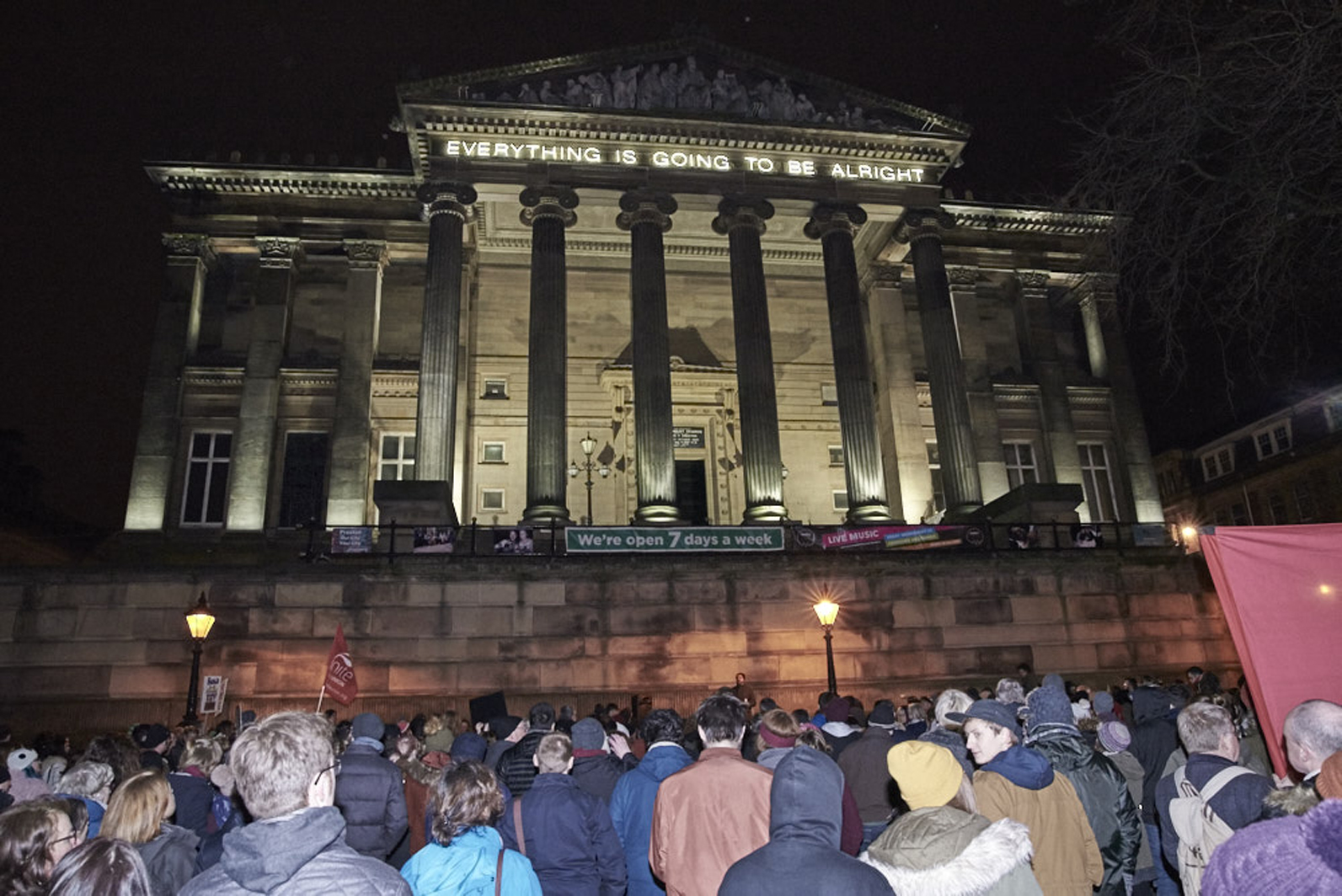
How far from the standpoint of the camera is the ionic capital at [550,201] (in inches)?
1176

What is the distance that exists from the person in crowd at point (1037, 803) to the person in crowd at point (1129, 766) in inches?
48.6

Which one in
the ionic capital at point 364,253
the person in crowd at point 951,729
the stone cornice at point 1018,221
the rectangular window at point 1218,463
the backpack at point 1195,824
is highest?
the stone cornice at point 1018,221

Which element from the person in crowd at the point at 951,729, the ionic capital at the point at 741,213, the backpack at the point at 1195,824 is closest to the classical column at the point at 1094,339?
the ionic capital at the point at 741,213

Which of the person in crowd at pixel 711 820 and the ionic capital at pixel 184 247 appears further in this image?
the ionic capital at pixel 184 247

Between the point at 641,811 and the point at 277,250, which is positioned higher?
the point at 277,250

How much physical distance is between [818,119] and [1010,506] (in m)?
15.8

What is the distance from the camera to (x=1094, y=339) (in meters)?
36.8

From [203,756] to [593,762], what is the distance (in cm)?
315

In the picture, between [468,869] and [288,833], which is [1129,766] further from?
[288,833]

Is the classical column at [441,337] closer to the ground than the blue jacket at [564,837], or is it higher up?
higher up

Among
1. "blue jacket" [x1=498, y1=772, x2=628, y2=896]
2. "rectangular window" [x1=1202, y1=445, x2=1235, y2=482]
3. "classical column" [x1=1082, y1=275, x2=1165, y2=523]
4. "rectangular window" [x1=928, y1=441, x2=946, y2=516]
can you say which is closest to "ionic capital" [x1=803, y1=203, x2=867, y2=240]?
"rectangular window" [x1=928, y1=441, x2=946, y2=516]

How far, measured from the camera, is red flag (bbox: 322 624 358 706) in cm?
1591

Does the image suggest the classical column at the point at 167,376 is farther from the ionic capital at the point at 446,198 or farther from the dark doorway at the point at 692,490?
the dark doorway at the point at 692,490

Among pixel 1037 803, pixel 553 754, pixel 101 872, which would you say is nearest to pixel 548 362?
pixel 553 754
